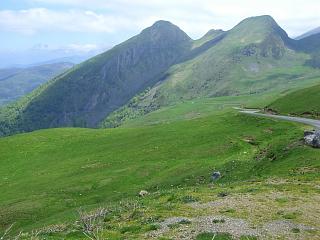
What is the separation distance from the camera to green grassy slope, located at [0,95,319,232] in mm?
63219

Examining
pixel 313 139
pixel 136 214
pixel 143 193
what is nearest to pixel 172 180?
pixel 143 193

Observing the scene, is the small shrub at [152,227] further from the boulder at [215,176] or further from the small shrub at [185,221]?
the boulder at [215,176]

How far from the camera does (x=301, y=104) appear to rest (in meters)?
112

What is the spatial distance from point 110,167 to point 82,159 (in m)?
11.6

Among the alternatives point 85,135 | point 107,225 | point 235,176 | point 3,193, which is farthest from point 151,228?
point 85,135

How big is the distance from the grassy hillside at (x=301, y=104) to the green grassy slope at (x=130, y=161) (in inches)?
545

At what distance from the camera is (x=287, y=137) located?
77.1 meters

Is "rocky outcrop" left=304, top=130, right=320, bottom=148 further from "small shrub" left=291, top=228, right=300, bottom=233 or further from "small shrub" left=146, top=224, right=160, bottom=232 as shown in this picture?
"small shrub" left=146, top=224, right=160, bottom=232

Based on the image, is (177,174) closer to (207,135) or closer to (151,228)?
(207,135)

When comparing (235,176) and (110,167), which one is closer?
(235,176)

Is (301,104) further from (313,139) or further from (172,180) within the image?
(172,180)

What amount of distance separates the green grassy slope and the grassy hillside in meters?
13.8

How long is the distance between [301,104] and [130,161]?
52.3m

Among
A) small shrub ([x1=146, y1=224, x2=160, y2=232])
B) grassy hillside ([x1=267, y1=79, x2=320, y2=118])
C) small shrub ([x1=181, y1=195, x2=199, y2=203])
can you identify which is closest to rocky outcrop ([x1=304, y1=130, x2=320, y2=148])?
small shrub ([x1=181, y1=195, x2=199, y2=203])
